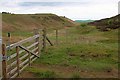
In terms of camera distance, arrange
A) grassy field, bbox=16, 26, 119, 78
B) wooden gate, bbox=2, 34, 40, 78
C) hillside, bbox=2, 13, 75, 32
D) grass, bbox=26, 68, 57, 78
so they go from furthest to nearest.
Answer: hillside, bbox=2, 13, 75, 32 → grassy field, bbox=16, 26, 119, 78 → grass, bbox=26, 68, 57, 78 → wooden gate, bbox=2, 34, 40, 78

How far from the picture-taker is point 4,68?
8.84 m

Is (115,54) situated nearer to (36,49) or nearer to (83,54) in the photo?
(83,54)

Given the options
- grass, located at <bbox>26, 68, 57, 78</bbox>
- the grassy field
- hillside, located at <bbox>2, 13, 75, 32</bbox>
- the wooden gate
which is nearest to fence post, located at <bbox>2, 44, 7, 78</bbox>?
the wooden gate

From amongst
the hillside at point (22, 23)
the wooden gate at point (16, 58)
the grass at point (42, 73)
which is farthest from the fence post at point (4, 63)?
the hillside at point (22, 23)

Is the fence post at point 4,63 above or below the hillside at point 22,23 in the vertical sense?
below

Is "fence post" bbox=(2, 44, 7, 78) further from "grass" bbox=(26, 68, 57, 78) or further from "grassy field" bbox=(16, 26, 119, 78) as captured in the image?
"grass" bbox=(26, 68, 57, 78)

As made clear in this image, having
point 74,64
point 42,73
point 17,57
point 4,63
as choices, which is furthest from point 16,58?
point 74,64

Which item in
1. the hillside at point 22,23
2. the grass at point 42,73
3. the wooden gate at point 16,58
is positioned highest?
the hillside at point 22,23

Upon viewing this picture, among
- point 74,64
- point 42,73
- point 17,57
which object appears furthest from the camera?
point 74,64

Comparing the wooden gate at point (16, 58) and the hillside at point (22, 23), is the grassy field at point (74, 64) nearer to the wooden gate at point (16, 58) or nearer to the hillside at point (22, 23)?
the wooden gate at point (16, 58)

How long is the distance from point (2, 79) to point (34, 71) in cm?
227

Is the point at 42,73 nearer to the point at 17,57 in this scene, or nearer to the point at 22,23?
the point at 17,57

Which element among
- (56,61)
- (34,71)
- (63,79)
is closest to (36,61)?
(56,61)

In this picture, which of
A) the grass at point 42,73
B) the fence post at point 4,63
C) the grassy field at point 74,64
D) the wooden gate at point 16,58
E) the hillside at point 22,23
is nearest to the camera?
the fence post at point 4,63
